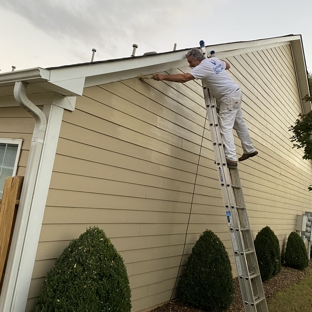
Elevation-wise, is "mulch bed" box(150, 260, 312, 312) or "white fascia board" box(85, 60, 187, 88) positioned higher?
"white fascia board" box(85, 60, 187, 88)

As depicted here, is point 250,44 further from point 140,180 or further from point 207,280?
point 207,280

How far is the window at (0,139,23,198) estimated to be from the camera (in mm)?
3406

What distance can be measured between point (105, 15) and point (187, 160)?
944 cm

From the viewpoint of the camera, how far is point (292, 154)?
38.7 feet

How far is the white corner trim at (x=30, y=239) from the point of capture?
273cm

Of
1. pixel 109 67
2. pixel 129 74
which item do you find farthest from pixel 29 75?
pixel 129 74

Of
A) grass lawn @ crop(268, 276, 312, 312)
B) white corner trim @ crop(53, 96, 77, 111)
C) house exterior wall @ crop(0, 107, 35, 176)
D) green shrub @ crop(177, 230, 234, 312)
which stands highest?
white corner trim @ crop(53, 96, 77, 111)

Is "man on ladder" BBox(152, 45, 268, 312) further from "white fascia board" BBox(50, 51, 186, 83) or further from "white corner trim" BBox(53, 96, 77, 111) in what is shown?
"white corner trim" BBox(53, 96, 77, 111)

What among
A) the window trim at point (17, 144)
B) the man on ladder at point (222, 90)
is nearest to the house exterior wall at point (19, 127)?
the window trim at point (17, 144)

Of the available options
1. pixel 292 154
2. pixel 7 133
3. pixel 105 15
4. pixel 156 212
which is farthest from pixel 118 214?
pixel 105 15

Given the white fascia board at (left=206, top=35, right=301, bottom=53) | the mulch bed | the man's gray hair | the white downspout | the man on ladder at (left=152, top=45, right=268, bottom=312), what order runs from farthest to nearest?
the white fascia board at (left=206, top=35, right=301, bottom=53) → the mulch bed → the man's gray hair → the man on ladder at (left=152, top=45, right=268, bottom=312) → the white downspout

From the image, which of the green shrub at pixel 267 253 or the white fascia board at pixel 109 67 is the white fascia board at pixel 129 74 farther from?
the green shrub at pixel 267 253

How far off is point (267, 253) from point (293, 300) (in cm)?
156

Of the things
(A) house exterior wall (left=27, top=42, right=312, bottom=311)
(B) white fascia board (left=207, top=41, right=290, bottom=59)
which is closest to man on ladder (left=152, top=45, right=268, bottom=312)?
(A) house exterior wall (left=27, top=42, right=312, bottom=311)
